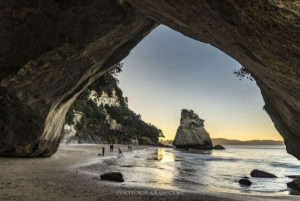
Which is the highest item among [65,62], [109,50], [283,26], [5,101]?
[109,50]

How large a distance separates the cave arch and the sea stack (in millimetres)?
70902

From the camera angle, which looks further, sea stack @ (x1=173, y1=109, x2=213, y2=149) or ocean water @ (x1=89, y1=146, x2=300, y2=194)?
sea stack @ (x1=173, y1=109, x2=213, y2=149)

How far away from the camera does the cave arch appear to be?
4.61 m

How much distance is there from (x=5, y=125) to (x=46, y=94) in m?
3.45

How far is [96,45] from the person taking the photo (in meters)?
10.5

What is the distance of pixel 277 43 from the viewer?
14.8 ft

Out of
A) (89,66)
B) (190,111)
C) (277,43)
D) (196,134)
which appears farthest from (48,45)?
(190,111)

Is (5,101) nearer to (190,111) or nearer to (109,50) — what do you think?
(109,50)

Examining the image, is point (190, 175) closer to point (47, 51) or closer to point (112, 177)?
point (112, 177)

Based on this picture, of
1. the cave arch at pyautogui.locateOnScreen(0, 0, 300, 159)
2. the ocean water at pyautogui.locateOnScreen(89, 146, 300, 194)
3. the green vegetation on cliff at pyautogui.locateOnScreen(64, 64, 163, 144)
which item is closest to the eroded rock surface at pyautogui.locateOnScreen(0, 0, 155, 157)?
the cave arch at pyautogui.locateOnScreen(0, 0, 300, 159)

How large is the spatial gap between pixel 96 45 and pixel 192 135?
257 feet

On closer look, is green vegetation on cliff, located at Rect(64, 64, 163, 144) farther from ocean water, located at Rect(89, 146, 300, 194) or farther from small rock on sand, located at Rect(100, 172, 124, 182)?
small rock on sand, located at Rect(100, 172, 124, 182)

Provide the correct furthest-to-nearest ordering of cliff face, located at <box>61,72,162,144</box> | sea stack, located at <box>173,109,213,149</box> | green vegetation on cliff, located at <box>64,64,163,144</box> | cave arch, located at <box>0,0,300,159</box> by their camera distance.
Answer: sea stack, located at <box>173,109,213,149</box>
green vegetation on cliff, located at <box>64,64,163,144</box>
cliff face, located at <box>61,72,162,144</box>
cave arch, located at <box>0,0,300,159</box>

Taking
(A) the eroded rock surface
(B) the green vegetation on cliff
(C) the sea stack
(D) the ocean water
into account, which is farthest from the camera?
(C) the sea stack
